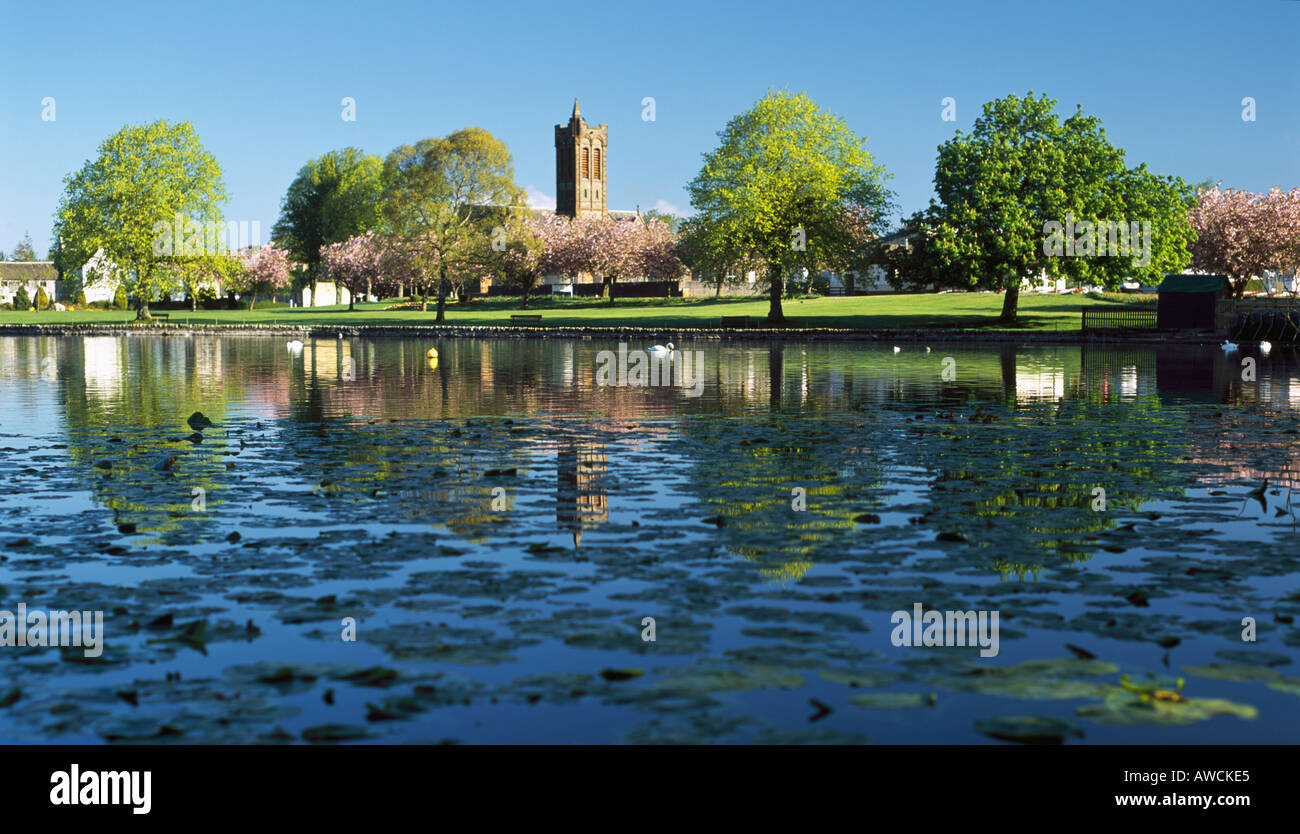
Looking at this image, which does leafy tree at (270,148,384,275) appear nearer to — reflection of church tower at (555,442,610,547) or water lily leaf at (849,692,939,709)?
reflection of church tower at (555,442,610,547)

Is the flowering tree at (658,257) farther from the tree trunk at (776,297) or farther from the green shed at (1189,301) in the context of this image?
the green shed at (1189,301)

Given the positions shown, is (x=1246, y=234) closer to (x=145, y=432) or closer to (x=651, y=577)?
(x=145, y=432)

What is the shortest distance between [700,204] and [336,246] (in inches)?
2647

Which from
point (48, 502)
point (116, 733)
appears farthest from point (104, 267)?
point (116, 733)

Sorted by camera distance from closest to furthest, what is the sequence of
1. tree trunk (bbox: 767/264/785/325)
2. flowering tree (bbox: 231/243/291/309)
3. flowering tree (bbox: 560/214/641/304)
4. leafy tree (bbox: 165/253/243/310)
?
tree trunk (bbox: 767/264/785/325), leafy tree (bbox: 165/253/243/310), flowering tree (bbox: 560/214/641/304), flowering tree (bbox: 231/243/291/309)

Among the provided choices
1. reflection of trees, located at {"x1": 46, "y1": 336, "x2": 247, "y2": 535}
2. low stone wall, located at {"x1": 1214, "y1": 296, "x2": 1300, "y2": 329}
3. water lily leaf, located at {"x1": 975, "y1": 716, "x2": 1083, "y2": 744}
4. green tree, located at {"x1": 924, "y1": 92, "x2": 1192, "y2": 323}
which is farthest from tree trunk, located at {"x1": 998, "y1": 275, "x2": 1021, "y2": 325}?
water lily leaf, located at {"x1": 975, "y1": 716, "x2": 1083, "y2": 744}

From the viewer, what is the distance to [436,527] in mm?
11969

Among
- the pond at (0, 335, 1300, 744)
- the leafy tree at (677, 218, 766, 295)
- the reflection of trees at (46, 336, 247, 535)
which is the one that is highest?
the leafy tree at (677, 218, 766, 295)

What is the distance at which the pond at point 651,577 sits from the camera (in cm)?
669

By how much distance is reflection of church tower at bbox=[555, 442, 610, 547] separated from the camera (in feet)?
40.7

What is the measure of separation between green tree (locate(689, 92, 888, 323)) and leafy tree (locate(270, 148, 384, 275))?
2744 inches

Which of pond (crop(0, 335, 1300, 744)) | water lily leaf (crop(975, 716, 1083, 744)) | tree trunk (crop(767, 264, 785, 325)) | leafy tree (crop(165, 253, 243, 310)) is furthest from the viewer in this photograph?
leafy tree (crop(165, 253, 243, 310))

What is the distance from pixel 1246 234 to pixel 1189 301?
4378 cm
